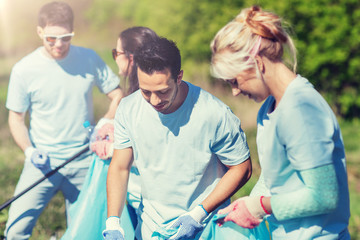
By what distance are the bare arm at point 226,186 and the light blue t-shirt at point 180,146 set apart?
42 millimetres

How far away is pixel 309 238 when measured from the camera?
85.4 inches

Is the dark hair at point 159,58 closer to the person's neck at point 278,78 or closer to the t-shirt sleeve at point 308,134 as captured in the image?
the person's neck at point 278,78

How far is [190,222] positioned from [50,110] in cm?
163

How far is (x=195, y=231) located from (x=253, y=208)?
Answer: 0.50 meters

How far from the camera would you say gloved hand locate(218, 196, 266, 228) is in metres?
2.28

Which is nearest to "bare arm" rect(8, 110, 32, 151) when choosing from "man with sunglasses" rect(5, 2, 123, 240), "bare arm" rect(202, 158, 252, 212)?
"man with sunglasses" rect(5, 2, 123, 240)

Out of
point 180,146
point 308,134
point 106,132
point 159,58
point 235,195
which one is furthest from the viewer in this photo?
point 235,195

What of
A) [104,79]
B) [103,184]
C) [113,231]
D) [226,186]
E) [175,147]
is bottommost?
[103,184]

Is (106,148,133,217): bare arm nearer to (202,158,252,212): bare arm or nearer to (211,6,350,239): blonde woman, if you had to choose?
(202,158,252,212): bare arm

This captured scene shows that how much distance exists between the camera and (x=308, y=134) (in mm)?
1993

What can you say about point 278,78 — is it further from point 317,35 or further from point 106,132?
point 317,35

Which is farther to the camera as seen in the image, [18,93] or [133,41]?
[18,93]

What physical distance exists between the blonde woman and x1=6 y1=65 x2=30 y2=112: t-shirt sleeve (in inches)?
75.6

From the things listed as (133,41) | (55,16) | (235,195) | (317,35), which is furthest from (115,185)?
(317,35)
